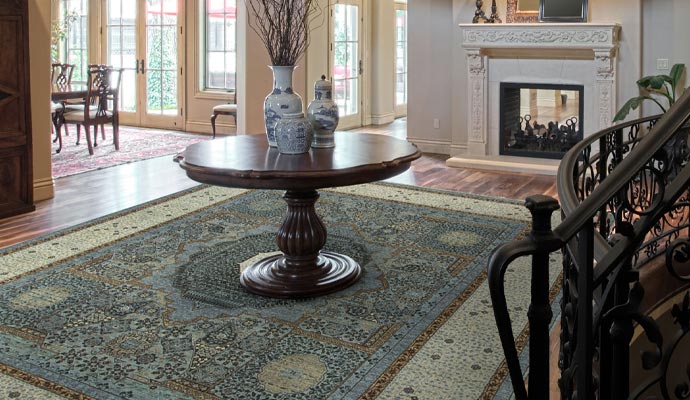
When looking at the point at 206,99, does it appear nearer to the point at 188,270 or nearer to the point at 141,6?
the point at 141,6

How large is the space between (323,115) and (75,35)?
8636mm

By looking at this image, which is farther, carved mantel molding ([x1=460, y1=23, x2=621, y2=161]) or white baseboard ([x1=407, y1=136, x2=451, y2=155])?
white baseboard ([x1=407, y1=136, x2=451, y2=155])

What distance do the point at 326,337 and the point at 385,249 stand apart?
1.46 meters

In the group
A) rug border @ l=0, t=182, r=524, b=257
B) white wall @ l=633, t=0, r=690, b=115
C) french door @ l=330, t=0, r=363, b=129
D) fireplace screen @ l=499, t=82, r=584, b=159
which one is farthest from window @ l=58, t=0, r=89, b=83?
white wall @ l=633, t=0, r=690, b=115

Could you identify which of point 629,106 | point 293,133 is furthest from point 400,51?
point 293,133

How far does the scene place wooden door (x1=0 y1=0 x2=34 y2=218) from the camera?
5473 millimetres

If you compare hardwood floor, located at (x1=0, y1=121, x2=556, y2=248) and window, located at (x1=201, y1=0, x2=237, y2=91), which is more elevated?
window, located at (x1=201, y1=0, x2=237, y2=91)

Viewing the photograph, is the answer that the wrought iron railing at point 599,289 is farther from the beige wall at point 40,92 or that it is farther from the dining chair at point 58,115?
the dining chair at point 58,115

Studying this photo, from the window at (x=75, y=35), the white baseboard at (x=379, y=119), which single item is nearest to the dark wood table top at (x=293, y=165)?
the white baseboard at (x=379, y=119)

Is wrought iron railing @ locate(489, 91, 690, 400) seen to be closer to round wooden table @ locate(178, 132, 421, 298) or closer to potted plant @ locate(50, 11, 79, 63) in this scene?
round wooden table @ locate(178, 132, 421, 298)

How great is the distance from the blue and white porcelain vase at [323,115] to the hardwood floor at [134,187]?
221 cm

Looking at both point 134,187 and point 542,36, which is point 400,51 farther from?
point 134,187

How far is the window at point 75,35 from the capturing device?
11.4 m

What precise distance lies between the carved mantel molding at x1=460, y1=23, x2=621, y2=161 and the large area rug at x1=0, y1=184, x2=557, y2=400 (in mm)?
2381
